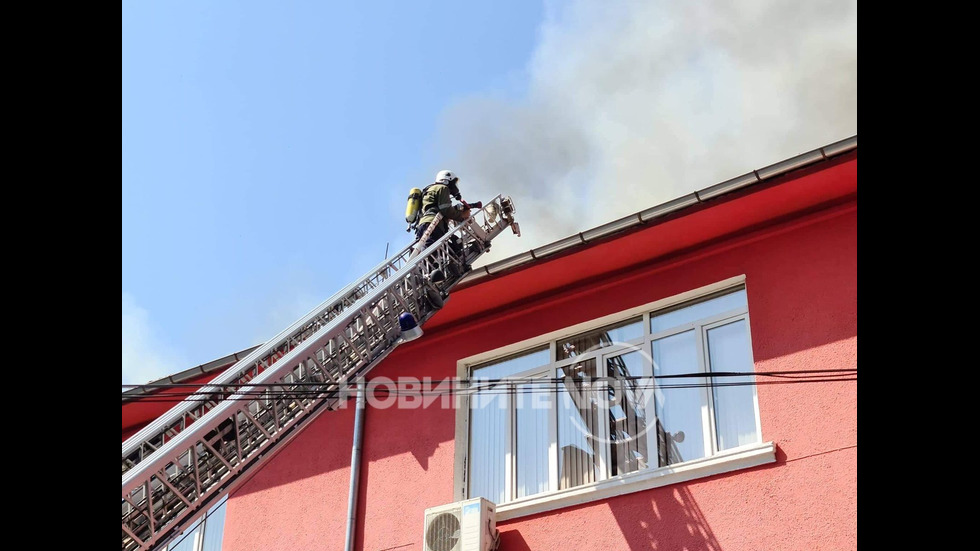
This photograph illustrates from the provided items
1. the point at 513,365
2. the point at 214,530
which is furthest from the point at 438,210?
the point at 214,530

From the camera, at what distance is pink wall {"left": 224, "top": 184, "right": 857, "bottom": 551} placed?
8141 millimetres

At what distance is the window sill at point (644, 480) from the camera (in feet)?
27.7

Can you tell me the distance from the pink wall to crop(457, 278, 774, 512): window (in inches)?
6.8

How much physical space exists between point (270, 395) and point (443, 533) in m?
2.44

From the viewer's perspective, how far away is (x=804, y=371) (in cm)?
855

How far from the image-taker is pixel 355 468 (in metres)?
10.5

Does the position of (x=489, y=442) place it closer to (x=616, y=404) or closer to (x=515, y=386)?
(x=515, y=386)

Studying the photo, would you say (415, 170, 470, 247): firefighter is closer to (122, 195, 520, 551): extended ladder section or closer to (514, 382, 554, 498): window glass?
(122, 195, 520, 551): extended ladder section

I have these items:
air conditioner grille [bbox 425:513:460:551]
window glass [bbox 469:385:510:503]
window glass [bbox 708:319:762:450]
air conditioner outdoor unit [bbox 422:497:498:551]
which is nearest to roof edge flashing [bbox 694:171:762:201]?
window glass [bbox 708:319:762:450]

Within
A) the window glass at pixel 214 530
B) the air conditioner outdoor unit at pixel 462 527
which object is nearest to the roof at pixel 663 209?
the air conditioner outdoor unit at pixel 462 527
